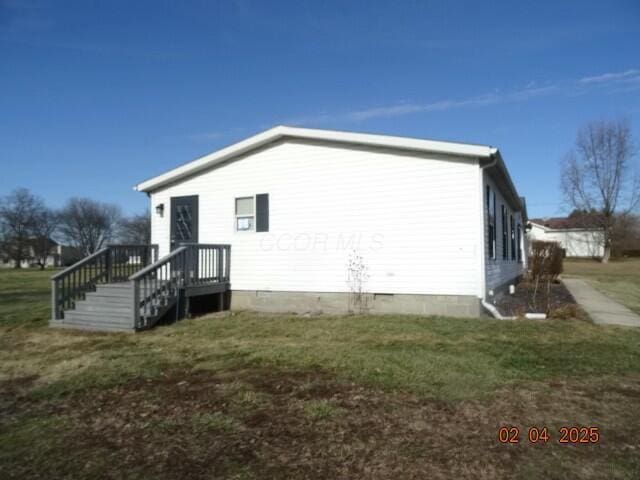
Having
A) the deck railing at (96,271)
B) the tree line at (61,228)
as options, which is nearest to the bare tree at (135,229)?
the tree line at (61,228)

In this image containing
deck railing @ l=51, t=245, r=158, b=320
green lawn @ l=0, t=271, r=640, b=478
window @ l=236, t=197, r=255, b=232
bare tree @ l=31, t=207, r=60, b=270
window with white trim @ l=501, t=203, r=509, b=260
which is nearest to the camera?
green lawn @ l=0, t=271, r=640, b=478

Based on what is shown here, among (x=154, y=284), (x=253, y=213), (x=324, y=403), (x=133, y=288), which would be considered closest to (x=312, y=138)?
(x=253, y=213)

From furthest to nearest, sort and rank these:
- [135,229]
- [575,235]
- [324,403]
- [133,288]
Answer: [135,229]
[575,235]
[133,288]
[324,403]

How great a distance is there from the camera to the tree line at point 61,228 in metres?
63.8

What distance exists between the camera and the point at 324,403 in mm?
4086

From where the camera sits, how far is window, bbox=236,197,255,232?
10477 millimetres

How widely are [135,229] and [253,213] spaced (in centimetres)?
5918

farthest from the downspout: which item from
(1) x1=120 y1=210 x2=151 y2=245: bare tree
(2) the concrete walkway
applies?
(1) x1=120 y1=210 x2=151 y2=245: bare tree

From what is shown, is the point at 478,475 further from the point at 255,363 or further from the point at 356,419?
the point at 255,363

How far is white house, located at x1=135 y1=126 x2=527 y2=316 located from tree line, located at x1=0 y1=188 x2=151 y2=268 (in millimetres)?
54292

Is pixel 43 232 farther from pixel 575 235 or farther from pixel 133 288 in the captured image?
pixel 575 235

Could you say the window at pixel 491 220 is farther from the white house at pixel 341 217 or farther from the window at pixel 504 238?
the window at pixel 504 238

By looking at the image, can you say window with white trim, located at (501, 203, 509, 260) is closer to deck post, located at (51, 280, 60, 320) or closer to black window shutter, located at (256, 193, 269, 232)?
black window shutter, located at (256, 193, 269, 232)

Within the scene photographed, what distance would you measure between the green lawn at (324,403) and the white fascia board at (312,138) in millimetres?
3321
